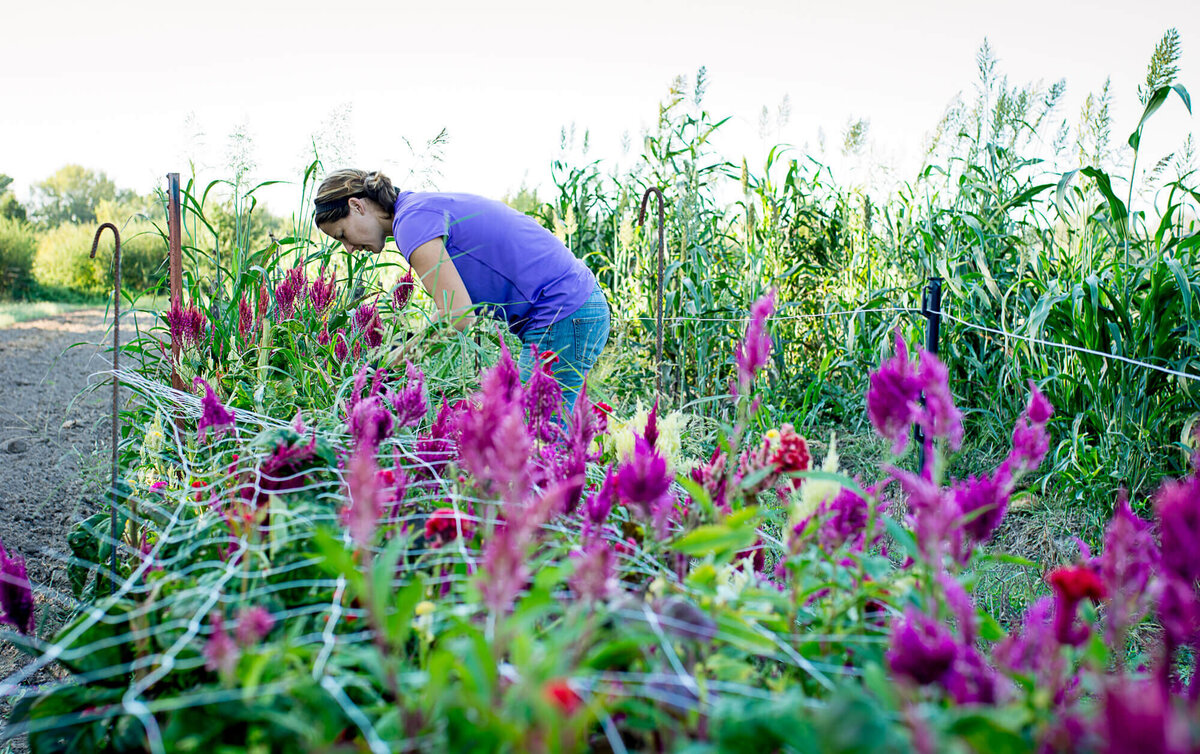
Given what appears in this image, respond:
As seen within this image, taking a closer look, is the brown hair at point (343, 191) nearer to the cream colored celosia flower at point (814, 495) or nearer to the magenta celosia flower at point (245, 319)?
the magenta celosia flower at point (245, 319)

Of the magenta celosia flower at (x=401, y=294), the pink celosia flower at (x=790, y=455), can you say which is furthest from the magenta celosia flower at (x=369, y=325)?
the pink celosia flower at (x=790, y=455)

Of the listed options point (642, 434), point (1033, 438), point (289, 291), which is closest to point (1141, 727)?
point (1033, 438)

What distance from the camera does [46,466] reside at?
10.1 feet

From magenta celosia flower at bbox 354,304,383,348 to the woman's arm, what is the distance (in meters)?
0.21

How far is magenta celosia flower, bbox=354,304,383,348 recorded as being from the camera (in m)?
1.69

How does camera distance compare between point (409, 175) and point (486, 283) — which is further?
point (409, 175)

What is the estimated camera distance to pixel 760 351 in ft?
2.73

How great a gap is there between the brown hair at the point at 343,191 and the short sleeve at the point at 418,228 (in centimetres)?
21

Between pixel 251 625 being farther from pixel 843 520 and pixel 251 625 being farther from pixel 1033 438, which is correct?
pixel 1033 438

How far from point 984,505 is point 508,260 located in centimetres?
183

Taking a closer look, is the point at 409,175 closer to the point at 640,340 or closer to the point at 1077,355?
the point at 640,340

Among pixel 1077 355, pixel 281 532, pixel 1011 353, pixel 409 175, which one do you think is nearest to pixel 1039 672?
pixel 281 532

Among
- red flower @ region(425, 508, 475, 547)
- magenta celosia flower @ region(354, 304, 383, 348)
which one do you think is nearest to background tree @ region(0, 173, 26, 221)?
magenta celosia flower @ region(354, 304, 383, 348)

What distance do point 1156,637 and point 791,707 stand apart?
181cm
